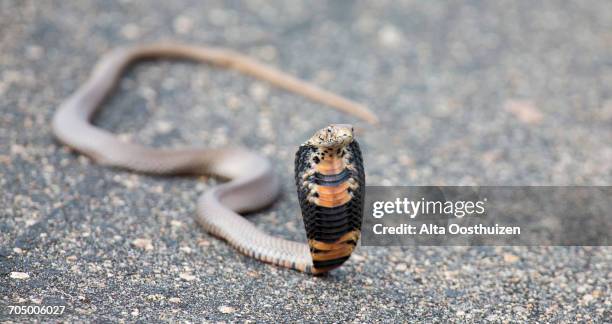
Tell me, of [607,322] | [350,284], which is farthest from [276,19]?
[607,322]

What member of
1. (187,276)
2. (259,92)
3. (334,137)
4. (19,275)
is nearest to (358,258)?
(187,276)

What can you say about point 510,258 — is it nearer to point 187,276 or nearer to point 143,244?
point 187,276

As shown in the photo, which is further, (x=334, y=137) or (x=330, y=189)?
(x=330, y=189)

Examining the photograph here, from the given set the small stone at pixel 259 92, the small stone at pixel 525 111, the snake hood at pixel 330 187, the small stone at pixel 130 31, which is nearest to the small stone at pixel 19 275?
the snake hood at pixel 330 187

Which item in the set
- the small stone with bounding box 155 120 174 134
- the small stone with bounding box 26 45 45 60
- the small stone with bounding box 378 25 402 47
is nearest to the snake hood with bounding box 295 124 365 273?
the small stone with bounding box 155 120 174 134

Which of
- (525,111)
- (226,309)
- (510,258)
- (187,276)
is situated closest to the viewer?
(226,309)

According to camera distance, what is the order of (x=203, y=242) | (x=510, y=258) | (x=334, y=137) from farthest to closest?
1. (x=510, y=258)
2. (x=203, y=242)
3. (x=334, y=137)

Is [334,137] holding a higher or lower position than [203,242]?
higher

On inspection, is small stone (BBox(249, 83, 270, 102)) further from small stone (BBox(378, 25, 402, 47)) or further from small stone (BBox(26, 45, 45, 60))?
small stone (BBox(26, 45, 45, 60))
